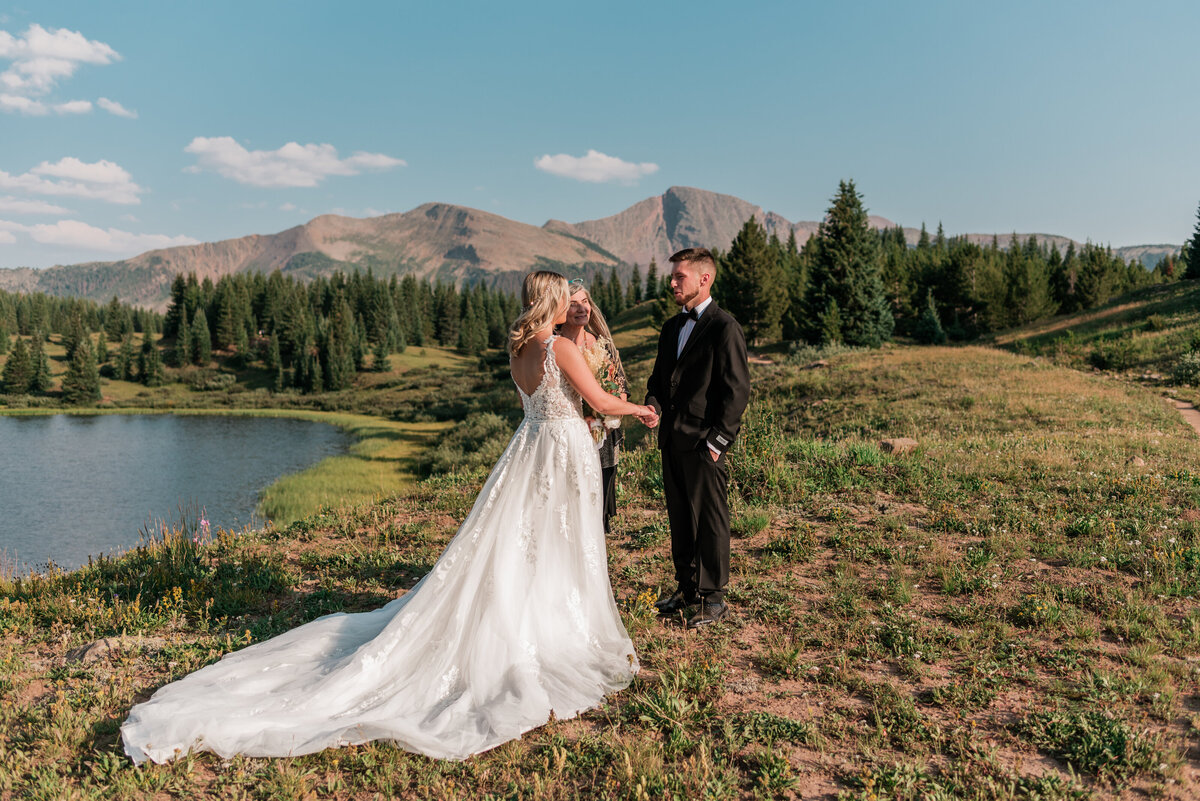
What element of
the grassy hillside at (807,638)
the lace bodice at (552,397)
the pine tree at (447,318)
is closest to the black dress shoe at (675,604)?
the grassy hillside at (807,638)

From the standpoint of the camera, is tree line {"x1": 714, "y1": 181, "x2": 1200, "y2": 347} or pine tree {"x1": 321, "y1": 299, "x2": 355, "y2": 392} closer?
tree line {"x1": 714, "y1": 181, "x2": 1200, "y2": 347}

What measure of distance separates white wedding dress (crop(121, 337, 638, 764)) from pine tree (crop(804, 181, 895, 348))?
4551 cm

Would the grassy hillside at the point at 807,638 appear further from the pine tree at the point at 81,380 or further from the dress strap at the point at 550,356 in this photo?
the pine tree at the point at 81,380

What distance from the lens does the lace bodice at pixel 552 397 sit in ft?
19.8

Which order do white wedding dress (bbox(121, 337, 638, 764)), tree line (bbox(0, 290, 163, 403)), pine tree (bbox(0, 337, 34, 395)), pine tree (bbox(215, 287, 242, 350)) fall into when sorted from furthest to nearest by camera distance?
pine tree (bbox(215, 287, 242, 350))
pine tree (bbox(0, 337, 34, 395))
tree line (bbox(0, 290, 163, 403))
white wedding dress (bbox(121, 337, 638, 764))

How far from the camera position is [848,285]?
1937 inches

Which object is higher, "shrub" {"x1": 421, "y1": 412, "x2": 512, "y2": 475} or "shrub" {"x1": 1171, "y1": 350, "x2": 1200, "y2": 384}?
"shrub" {"x1": 1171, "y1": 350, "x2": 1200, "y2": 384}

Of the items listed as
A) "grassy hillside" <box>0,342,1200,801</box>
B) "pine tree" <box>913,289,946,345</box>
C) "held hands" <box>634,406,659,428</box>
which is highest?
"pine tree" <box>913,289,946,345</box>

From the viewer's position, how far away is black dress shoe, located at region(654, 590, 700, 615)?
6.89 m

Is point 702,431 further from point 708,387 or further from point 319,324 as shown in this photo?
point 319,324

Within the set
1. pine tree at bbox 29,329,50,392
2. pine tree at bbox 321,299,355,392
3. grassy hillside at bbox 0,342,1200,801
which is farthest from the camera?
pine tree at bbox 321,299,355,392

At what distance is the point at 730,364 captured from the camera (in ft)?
20.7

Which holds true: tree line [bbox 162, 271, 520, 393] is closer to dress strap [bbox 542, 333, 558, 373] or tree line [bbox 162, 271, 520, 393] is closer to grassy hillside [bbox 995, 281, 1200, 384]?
grassy hillside [bbox 995, 281, 1200, 384]

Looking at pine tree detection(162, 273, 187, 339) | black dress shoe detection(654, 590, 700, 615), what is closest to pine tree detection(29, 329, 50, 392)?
pine tree detection(162, 273, 187, 339)
